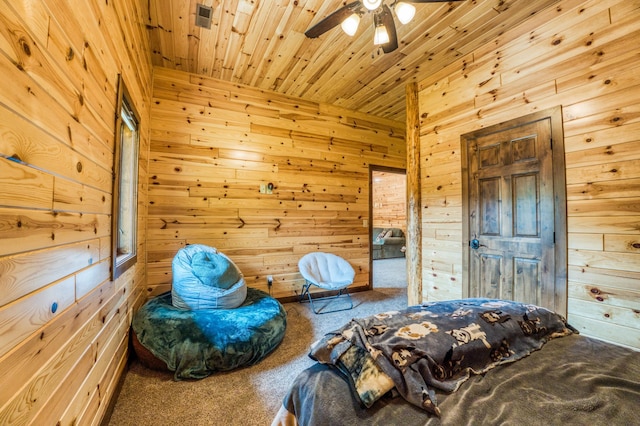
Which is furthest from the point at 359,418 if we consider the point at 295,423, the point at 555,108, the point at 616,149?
the point at 555,108

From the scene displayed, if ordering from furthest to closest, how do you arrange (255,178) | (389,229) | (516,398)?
1. (389,229)
2. (255,178)
3. (516,398)

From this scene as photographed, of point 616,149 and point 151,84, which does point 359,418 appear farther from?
point 151,84

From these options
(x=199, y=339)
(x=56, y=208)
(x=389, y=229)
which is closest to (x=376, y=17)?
(x=56, y=208)

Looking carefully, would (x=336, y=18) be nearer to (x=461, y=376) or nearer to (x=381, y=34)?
(x=381, y=34)

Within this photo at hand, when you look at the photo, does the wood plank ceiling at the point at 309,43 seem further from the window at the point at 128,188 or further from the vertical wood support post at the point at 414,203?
the window at the point at 128,188

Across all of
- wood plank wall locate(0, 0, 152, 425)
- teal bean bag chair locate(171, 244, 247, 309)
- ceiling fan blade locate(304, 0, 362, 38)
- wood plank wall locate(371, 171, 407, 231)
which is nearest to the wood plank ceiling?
ceiling fan blade locate(304, 0, 362, 38)

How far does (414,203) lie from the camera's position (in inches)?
130

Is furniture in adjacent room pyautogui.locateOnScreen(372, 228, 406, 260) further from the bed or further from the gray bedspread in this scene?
the gray bedspread

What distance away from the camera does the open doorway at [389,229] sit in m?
4.93

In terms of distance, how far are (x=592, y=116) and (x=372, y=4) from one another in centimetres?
186

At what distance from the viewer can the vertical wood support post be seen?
129 inches

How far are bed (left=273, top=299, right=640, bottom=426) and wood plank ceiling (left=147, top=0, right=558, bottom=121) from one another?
8.18 ft

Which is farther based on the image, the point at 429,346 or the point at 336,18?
the point at 336,18

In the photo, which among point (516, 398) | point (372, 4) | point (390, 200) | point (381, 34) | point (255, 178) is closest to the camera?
point (516, 398)
